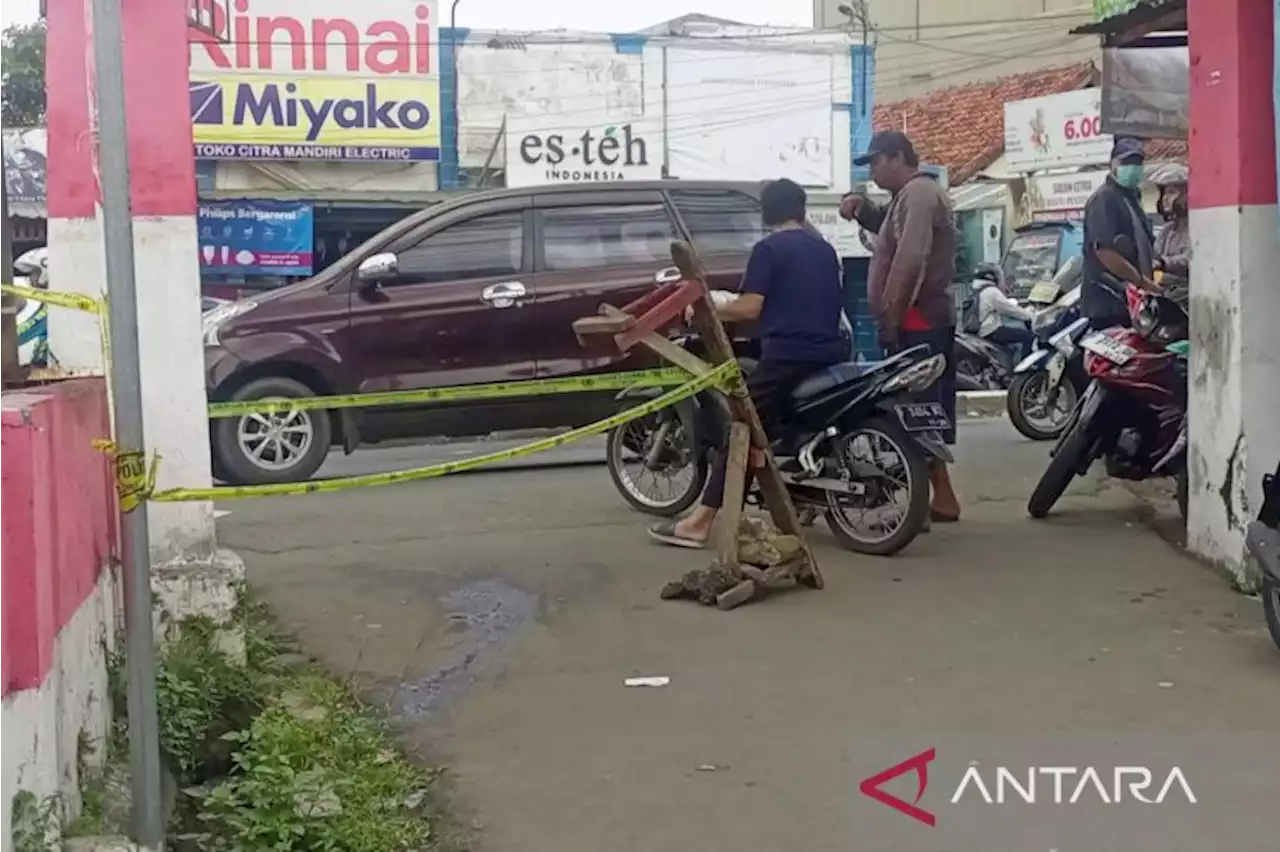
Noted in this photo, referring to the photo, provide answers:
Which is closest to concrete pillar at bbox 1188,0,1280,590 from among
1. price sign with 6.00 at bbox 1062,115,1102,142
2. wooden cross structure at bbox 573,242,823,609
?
wooden cross structure at bbox 573,242,823,609

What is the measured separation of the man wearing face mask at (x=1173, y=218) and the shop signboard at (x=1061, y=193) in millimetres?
12616

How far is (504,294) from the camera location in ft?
33.0

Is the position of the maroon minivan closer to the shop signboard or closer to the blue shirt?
the blue shirt

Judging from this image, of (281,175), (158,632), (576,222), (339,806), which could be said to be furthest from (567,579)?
(281,175)

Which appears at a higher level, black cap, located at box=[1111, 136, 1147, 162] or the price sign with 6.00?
the price sign with 6.00

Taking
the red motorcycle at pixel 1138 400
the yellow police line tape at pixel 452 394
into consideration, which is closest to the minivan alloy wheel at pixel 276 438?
the yellow police line tape at pixel 452 394

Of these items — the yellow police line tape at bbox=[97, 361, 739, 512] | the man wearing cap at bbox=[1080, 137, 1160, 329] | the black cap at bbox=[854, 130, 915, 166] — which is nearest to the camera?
the yellow police line tape at bbox=[97, 361, 739, 512]

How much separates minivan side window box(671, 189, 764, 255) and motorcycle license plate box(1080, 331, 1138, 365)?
3.58 meters

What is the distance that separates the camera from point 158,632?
524cm

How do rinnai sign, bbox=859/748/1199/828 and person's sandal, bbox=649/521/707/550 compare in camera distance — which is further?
person's sandal, bbox=649/521/707/550

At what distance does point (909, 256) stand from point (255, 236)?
1243 centimetres

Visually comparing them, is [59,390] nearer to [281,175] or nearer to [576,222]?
[576,222]

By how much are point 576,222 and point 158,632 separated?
18.5 feet

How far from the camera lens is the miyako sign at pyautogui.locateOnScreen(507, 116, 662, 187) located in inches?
775
